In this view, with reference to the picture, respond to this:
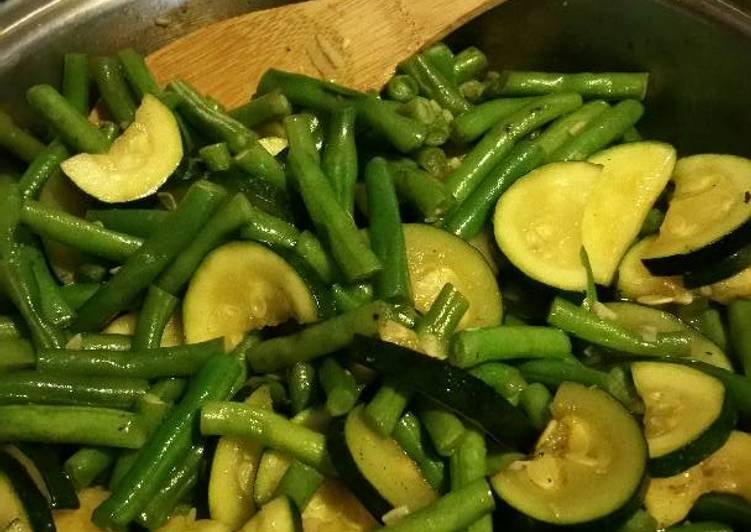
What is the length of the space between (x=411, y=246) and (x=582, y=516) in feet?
2.60

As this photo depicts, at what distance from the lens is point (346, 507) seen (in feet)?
6.91

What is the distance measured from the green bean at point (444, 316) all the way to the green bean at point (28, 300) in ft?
3.05

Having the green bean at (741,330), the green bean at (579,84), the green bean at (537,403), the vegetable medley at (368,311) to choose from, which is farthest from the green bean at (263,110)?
the green bean at (741,330)

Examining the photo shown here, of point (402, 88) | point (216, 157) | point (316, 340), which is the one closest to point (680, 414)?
point (316, 340)

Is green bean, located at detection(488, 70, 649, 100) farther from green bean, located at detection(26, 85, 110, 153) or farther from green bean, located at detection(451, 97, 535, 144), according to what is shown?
green bean, located at detection(26, 85, 110, 153)

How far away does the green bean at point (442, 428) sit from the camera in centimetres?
201

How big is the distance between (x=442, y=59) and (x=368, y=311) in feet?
3.51

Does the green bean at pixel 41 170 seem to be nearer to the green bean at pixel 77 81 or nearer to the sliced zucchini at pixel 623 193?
the green bean at pixel 77 81

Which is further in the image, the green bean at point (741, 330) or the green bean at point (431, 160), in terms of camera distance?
the green bean at point (431, 160)

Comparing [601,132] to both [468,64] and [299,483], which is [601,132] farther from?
[299,483]

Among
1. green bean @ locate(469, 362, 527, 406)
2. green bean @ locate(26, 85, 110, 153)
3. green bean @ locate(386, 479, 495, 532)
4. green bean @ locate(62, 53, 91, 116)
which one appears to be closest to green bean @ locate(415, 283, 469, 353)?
green bean @ locate(469, 362, 527, 406)

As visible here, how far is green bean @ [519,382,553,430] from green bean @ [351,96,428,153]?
76 cm

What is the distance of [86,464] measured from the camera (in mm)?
2115

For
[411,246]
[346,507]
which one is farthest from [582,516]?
[411,246]
